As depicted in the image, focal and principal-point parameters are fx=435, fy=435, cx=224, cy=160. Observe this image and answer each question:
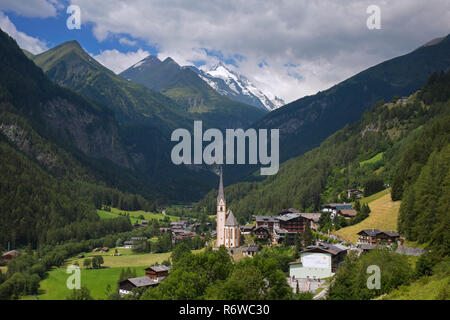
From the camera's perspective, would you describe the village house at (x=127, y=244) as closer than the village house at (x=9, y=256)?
No

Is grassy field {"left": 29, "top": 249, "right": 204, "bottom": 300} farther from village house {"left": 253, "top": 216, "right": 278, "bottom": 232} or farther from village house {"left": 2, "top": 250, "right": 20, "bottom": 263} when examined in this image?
village house {"left": 253, "top": 216, "right": 278, "bottom": 232}

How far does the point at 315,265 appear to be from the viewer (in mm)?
82812

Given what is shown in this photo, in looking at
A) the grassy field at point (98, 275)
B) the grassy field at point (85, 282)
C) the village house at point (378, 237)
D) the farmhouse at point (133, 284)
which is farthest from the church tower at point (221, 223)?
the village house at point (378, 237)

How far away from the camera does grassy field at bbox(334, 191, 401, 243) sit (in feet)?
321

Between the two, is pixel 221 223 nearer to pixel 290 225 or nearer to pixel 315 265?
pixel 290 225

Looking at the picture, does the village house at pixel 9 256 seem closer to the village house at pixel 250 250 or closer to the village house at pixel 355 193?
the village house at pixel 250 250

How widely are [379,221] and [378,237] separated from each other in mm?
12643

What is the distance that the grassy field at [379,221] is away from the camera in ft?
321

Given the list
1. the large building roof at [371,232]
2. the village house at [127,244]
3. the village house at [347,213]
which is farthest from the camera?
the village house at [127,244]

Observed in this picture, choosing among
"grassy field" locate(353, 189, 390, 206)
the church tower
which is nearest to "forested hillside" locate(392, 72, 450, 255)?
"grassy field" locate(353, 189, 390, 206)

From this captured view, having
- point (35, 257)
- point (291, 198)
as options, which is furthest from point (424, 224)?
point (35, 257)

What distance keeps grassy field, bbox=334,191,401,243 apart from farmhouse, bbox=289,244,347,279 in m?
17.9

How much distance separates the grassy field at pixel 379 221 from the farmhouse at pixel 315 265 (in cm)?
1785
